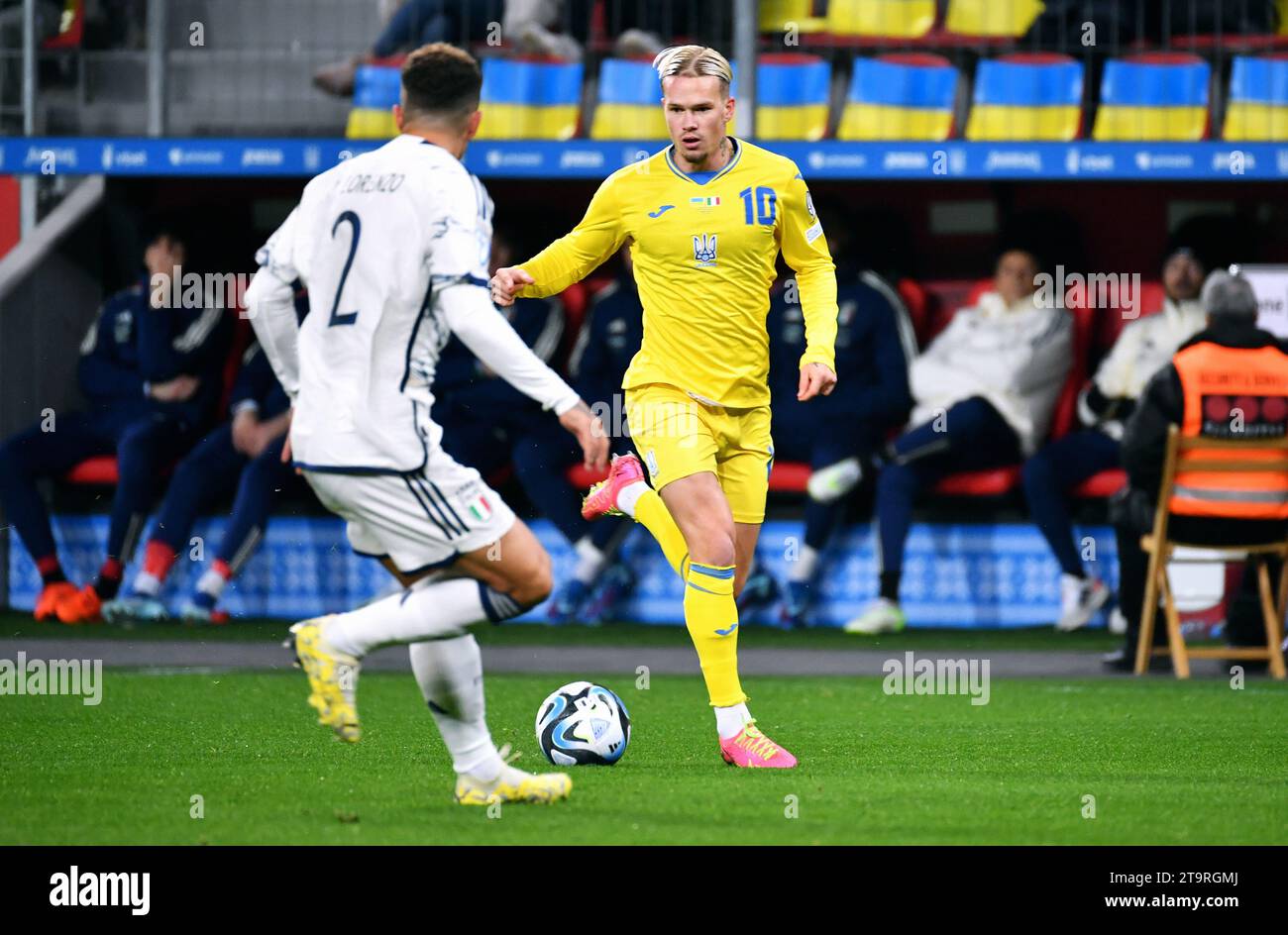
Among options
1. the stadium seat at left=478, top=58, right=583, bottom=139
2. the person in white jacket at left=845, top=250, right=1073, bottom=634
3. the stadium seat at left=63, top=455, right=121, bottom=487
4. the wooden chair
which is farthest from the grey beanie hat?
the stadium seat at left=63, top=455, right=121, bottom=487

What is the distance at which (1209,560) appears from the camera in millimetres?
10492

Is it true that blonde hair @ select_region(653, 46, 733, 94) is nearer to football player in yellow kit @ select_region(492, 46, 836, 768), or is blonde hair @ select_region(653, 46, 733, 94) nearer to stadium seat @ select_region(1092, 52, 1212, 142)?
football player in yellow kit @ select_region(492, 46, 836, 768)

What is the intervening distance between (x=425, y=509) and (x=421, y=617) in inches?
10.7

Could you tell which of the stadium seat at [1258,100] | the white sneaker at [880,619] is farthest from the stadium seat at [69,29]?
the stadium seat at [1258,100]

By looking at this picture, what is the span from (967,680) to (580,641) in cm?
260

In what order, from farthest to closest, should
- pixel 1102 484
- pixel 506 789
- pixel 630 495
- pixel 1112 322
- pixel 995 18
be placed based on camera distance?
1. pixel 1112 322
2. pixel 995 18
3. pixel 1102 484
4. pixel 630 495
5. pixel 506 789

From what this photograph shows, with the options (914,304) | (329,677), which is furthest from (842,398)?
(329,677)

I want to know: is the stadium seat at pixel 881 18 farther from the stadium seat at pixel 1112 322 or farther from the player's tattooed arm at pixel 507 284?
the player's tattooed arm at pixel 507 284

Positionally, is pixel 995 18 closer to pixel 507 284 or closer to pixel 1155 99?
pixel 1155 99

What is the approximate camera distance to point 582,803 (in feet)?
19.2

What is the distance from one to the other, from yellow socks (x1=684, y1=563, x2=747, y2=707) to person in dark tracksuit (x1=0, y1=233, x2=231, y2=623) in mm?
6595

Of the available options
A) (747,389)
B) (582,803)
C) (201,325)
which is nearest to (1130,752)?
(747,389)
